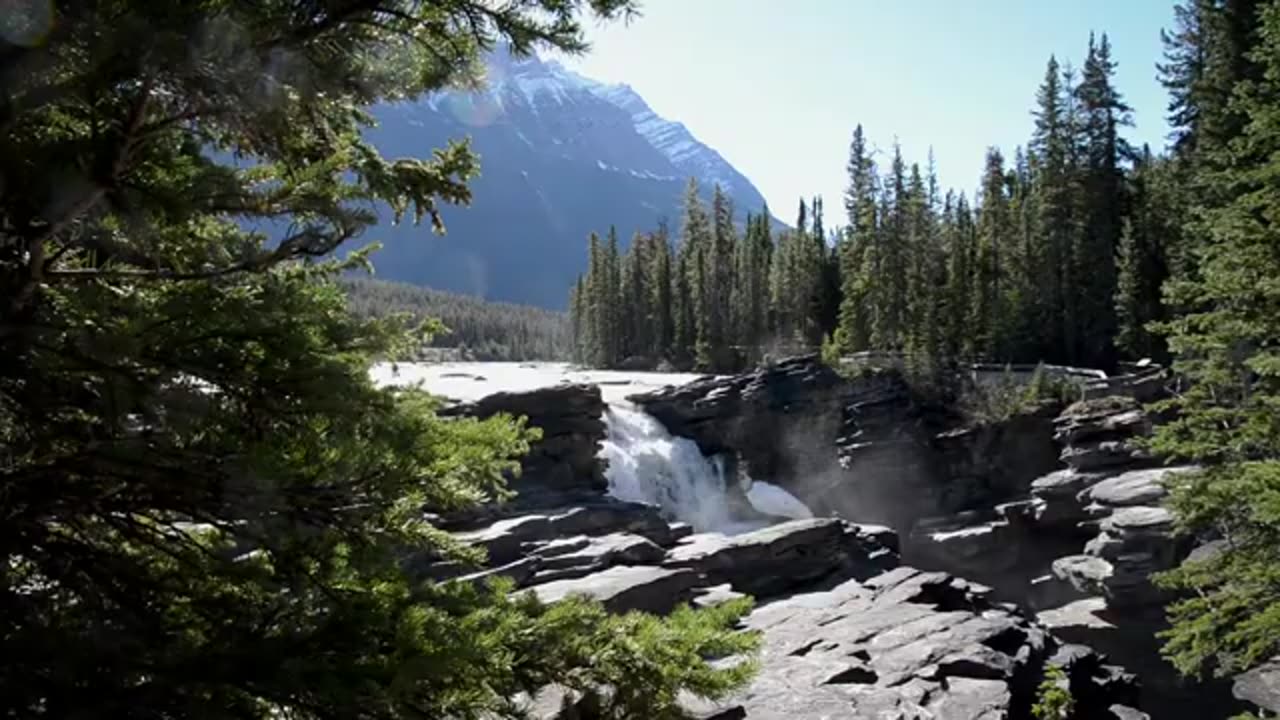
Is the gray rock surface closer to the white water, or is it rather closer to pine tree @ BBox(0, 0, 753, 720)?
the white water

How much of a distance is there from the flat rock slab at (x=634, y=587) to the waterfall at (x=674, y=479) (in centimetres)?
1296

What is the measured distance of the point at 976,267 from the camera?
151ft

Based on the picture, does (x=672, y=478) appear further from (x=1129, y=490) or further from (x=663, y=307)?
(x=663, y=307)

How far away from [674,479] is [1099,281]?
73.0 feet

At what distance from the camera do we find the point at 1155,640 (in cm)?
2217

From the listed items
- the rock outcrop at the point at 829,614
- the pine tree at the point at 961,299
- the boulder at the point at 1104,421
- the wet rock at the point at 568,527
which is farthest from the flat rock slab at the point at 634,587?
the pine tree at the point at 961,299

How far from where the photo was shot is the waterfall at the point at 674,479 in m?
30.6

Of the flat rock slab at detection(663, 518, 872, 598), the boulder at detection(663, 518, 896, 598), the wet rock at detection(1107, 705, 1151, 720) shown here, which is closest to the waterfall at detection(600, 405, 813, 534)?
the boulder at detection(663, 518, 896, 598)

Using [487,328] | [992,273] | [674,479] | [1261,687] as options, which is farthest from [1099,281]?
[487,328]

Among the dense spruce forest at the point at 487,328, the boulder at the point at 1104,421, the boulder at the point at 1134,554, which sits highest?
the dense spruce forest at the point at 487,328

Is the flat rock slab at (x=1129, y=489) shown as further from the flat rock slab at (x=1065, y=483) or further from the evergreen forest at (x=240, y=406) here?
the evergreen forest at (x=240, y=406)

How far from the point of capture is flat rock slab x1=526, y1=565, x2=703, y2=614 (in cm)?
1448

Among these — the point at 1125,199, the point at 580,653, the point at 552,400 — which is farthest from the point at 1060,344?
the point at 580,653

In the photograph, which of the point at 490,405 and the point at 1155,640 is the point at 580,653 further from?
the point at 1155,640
